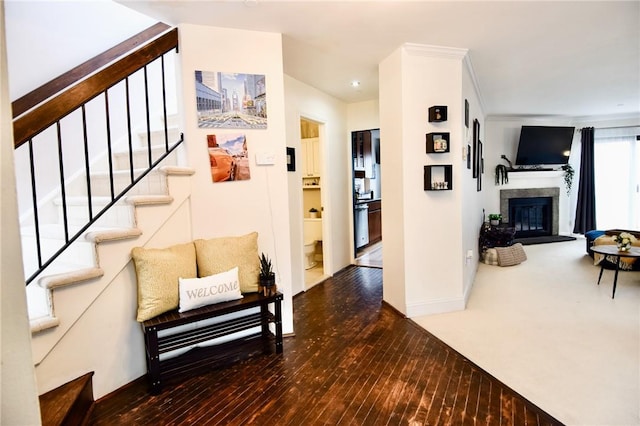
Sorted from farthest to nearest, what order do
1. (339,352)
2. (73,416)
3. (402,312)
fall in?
(402,312) < (339,352) < (73,416)

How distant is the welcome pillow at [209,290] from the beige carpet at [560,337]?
5.70 feet

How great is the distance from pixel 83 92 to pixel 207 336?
1.72 m

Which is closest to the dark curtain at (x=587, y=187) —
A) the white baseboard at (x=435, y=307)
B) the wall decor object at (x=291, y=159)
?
the white baseboard at (x=435, y=307)

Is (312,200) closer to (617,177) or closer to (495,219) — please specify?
(495,219)

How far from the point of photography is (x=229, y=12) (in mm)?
2344

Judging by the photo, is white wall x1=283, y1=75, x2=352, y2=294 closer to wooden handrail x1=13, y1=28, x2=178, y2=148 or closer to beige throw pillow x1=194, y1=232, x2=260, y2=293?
beige throw pillow x1=194, y1=232, x2=260, y2=293

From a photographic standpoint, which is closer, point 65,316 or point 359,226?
point 65,316

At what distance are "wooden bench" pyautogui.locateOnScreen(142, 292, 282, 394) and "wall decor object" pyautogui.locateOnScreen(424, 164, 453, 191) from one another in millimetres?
1695

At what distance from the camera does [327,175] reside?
4.64 m

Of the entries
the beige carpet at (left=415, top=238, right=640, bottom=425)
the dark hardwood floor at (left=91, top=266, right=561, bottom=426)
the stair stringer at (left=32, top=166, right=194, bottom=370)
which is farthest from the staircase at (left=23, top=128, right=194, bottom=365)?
the beige carpet at (left=415, top=238, right=640, bottom=425)

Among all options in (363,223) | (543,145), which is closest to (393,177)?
(363,223)

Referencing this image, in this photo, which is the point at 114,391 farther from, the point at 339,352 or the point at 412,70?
the point at 412,70

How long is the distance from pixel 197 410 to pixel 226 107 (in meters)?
2.06

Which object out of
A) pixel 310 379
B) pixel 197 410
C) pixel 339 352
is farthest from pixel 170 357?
pixel 339 352
